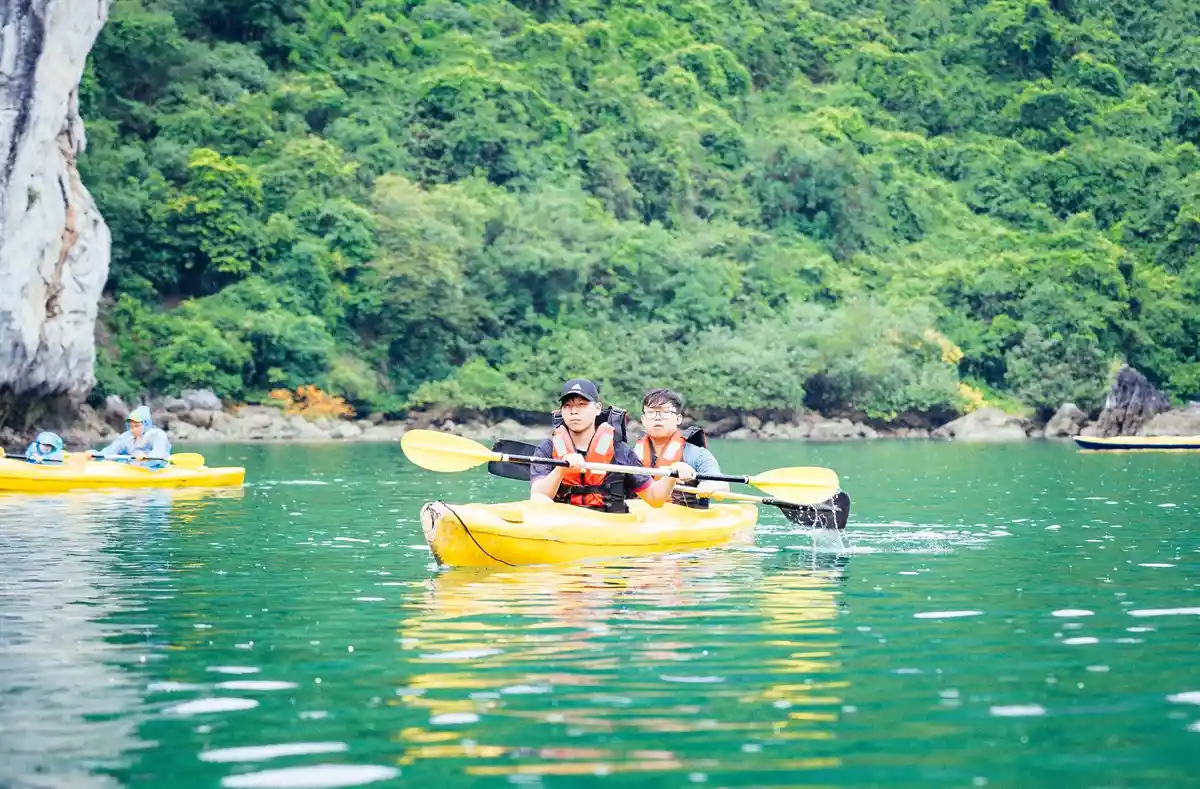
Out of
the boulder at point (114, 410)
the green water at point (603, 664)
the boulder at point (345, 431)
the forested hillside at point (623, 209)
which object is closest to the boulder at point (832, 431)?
the forested hillside at point (623, 209)

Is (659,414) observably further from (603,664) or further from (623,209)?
(623,209)

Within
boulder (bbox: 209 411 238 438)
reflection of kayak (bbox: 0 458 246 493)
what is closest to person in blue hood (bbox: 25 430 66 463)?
reflection of kayak (bbox: 0 458 246 493)

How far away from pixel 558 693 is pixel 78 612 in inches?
140

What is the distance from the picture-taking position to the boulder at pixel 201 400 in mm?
44531

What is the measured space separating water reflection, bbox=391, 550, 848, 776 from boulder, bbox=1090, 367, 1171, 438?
40342mm

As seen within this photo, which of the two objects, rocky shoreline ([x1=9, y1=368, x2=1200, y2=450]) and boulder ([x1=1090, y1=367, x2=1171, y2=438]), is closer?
rocky shoreline ([x1=9, y1=368, x2=1200, y2=450])

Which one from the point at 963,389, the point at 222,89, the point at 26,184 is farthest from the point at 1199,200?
the point at 26,184

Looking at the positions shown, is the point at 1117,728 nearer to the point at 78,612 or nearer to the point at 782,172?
the point at 78,612

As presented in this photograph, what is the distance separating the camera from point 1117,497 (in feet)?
63.9

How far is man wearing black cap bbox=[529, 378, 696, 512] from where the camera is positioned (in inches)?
448

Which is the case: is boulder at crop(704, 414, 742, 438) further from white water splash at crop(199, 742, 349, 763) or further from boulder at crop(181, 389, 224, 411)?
white water splash at crop(199, 742, 349, 763)

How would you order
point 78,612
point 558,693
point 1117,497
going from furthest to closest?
point 1117,497, point 78,612, point 558,693

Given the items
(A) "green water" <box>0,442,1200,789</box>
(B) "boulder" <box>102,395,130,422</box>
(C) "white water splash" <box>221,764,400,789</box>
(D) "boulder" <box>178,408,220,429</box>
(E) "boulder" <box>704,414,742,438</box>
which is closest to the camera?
(C) "white water splash" <box>221,764,400,789</box>

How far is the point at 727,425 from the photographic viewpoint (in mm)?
51406
